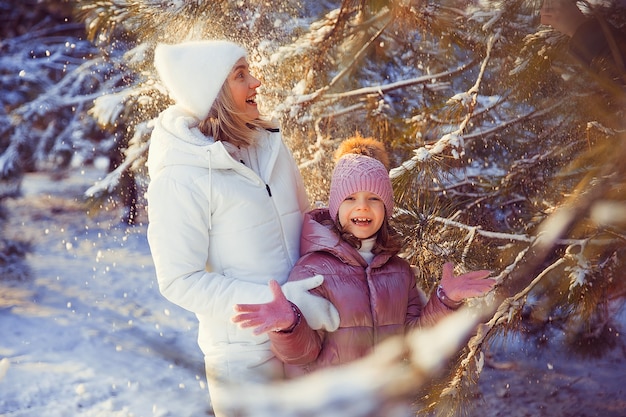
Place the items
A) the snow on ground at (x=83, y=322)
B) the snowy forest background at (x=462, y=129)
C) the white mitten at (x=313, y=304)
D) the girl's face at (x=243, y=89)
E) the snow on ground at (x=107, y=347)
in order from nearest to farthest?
1. the white mitten at (x=313, y=304)
2. the girl's face at (x=243, y=89)
3. the snowy forest background at (x=462, y=129)
4. the snow on ground at (x=107, y=347)
5. the snow on ground at (x=83, y=322)

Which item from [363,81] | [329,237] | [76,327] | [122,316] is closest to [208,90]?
[329,237]

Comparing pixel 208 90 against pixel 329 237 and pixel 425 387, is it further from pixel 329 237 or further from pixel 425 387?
pixel 425 387

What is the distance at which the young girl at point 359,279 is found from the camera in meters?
1.18

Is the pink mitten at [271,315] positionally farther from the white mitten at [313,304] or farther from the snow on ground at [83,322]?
the snow on ground at [83,322]

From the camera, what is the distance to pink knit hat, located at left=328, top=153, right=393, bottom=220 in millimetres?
1240

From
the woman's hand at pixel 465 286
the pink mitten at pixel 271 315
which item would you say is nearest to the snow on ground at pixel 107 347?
the pink mitten at pixel 271 315

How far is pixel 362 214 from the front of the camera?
48.8 inches

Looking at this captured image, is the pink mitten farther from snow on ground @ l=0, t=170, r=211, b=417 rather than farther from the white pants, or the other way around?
snow on ground @ l=0, t=170, r=211, b=417

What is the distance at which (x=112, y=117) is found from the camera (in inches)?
95.7

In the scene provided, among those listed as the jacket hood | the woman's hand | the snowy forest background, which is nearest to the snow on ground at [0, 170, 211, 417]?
the snowy forest background

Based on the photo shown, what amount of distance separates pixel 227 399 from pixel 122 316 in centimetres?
207

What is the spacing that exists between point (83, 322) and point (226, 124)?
242cm

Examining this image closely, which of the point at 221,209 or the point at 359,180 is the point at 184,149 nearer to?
the point at 221,209

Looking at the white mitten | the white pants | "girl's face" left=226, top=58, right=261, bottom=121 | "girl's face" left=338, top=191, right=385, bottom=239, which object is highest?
"girl's face" left=226, top=58, right=261, bottom=121
